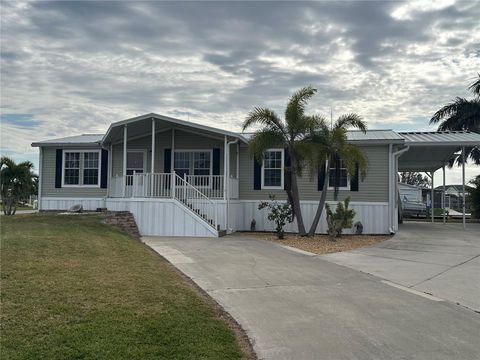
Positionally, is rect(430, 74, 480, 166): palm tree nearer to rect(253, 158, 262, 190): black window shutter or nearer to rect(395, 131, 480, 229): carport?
rect(395, 131, 480, 229): carport

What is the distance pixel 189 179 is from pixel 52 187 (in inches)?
253

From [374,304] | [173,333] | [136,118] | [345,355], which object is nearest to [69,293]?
[173,333]

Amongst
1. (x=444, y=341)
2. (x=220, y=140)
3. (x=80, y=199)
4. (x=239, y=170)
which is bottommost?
(x=444, y=341)

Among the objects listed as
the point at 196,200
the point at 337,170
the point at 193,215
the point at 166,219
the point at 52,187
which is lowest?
the point at 166,219

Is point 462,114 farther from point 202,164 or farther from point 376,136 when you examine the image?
point 202,164

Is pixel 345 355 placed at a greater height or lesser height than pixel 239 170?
lesser

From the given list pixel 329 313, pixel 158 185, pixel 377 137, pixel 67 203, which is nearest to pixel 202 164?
pixel 158 185

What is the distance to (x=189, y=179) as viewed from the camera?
18641 mm

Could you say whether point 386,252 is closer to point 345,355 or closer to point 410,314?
point 410,314

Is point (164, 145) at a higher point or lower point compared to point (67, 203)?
higher

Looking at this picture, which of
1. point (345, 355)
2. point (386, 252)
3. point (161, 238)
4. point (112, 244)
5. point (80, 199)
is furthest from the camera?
point (80, 199)

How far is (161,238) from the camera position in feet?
50.0

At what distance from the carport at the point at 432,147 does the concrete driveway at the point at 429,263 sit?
3.66 meters

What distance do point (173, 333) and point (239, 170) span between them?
1419cm
